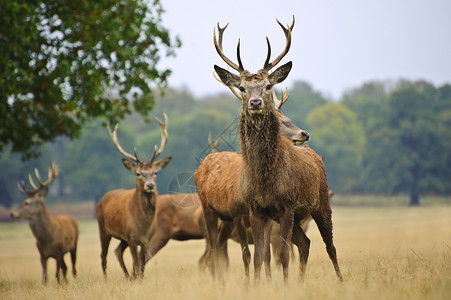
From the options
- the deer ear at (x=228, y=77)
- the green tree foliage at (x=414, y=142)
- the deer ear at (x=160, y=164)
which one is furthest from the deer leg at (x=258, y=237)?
the green tree foliage at (x=414, y=142)

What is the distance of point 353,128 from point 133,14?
52.7 m

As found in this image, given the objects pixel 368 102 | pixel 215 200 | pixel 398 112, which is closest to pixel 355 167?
pixel 398 112

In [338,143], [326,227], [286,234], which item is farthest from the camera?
[338,143]

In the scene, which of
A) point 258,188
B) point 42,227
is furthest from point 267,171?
point 42,227

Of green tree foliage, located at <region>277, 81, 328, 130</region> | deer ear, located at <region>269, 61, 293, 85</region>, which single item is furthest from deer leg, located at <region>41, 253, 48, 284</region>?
green tree foliage, located at <region>277, 81, 328, 130</region>

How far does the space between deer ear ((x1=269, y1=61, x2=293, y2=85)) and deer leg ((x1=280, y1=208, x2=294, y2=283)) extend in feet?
5.26

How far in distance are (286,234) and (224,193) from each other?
5.66 feet

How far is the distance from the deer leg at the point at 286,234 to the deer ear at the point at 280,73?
Answer: 160cm

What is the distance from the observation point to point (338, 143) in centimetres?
6072

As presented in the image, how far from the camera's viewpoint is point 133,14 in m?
13.4

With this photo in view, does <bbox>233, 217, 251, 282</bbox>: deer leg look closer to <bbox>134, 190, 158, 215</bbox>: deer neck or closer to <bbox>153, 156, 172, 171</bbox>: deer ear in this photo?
<bbox>134, 190, 158, 215</bbox>: deer neck

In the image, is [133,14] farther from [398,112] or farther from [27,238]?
[398,112]

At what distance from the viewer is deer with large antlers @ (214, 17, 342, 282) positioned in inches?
255

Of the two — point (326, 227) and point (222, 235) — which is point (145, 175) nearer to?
point (222, 235)
